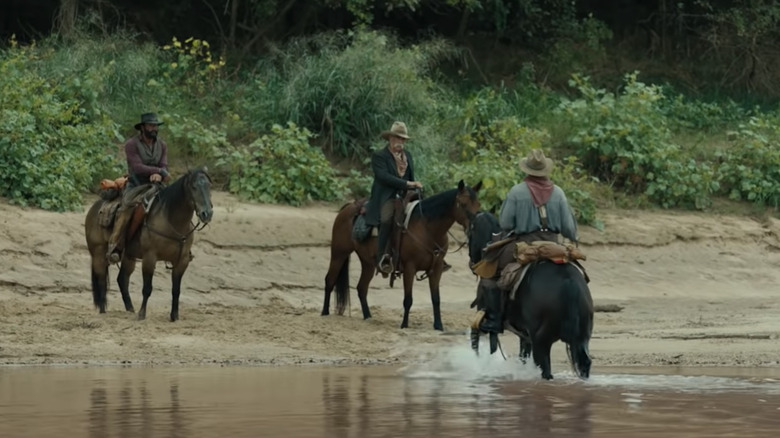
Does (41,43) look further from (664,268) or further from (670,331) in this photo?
(670,331)

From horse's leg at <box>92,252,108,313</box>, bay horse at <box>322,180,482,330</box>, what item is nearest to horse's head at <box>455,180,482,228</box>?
bay horse at <box>322,180,482,330</box>

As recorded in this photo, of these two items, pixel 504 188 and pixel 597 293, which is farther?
pixel 504 188

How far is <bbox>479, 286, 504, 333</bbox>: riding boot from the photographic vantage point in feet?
45.5

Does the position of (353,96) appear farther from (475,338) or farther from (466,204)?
(475,338)

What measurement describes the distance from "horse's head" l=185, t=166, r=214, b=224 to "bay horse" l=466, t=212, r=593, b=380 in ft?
15.3

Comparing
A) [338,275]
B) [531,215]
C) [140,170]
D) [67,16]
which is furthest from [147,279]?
[67,16]

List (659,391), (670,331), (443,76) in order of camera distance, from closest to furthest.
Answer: (659,391) → (670,331) → (443,76)

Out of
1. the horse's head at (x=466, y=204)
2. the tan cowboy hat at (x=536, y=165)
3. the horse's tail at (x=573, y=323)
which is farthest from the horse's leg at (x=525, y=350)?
the horse's head at (x=466, y=204)

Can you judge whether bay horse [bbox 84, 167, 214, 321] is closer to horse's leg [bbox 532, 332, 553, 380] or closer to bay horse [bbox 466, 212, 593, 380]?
bay horse [bbox 466, 212, 593, 380]

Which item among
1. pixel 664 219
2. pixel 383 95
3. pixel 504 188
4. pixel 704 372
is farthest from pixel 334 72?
pixel 704 372

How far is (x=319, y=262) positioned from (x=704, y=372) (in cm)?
733

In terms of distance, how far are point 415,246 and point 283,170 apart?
5472 mm

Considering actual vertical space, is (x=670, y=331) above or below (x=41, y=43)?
below

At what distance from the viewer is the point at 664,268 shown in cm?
2250
